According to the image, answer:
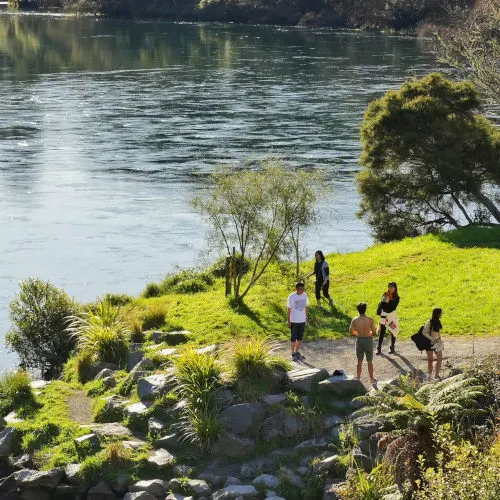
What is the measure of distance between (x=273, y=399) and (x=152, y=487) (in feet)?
11.2

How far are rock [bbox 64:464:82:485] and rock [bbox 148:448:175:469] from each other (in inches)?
57.8

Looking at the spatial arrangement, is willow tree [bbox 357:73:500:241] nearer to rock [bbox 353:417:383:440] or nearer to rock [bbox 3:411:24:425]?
rock [bbox 353:417:383:440]

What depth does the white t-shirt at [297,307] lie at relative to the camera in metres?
23.2

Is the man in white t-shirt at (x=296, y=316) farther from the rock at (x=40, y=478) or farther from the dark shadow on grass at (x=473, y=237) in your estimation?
the dark shadow on grass at (x=473, y=237)

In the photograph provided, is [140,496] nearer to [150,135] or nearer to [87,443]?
[87,443]

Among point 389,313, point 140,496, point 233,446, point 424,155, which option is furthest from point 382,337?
point 424,155

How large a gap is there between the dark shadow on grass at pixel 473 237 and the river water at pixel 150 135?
7594mm

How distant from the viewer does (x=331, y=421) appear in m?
20.2

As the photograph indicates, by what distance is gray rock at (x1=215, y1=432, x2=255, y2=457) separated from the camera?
19.9 meters

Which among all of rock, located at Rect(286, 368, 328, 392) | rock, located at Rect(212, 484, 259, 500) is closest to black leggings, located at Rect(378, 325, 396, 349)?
rock, located at Rect(286, 368, 328, 392)

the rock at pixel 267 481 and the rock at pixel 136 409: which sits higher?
the rock at pixel 136 409

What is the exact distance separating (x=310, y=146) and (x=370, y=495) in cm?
4918

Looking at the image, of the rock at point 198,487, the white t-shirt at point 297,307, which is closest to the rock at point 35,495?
the rock at point 198,487

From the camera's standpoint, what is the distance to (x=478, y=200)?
144 feet
